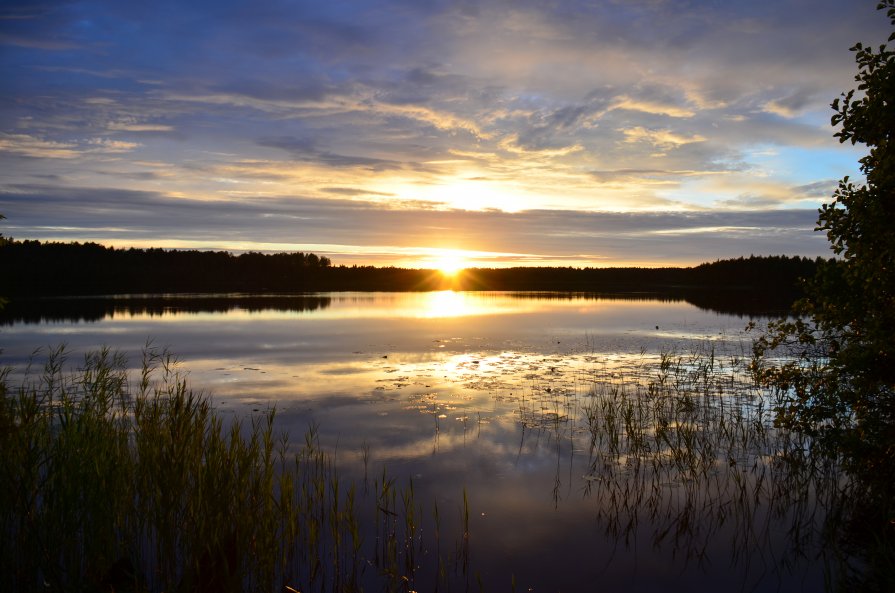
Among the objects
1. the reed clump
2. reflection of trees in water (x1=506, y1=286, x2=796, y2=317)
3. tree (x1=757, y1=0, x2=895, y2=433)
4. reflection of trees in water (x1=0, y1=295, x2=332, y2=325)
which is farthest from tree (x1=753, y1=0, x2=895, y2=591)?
reflection of trees in water (x1=0, y1=295, x2=332, y2=325)

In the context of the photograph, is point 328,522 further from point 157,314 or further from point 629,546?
point 157,314

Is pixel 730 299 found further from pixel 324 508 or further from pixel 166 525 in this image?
pixel 166 525

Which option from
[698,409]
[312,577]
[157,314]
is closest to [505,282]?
[157,314]

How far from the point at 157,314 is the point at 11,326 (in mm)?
9589

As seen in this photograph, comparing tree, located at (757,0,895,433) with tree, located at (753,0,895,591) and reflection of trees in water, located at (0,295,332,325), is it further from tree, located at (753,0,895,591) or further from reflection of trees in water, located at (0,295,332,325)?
reflection of trees in water, located at (0,295,332,325)

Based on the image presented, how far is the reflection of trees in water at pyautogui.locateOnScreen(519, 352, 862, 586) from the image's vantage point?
8.09 meters

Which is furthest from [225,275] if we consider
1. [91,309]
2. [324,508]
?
[324,508]

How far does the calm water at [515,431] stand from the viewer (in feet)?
25.6

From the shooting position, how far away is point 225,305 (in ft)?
168

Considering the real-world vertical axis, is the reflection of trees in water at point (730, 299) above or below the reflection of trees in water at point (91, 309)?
above

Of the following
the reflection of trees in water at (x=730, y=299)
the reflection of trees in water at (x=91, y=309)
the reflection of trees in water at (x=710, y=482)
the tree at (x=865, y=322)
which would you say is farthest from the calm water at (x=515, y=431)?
the reflection of trees in water at (x=730, y=299)

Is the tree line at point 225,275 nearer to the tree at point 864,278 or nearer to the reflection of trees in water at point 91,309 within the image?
the reflection of trees in water at point 91,309

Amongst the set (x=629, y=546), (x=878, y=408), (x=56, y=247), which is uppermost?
(x=56, y=247)

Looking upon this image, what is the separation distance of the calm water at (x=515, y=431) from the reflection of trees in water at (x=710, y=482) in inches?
1.8
